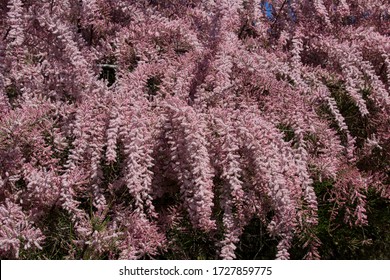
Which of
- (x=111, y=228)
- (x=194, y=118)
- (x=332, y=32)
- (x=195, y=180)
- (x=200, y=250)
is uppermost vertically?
(x=332, y=32)

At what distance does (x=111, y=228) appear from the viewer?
5.89 feet

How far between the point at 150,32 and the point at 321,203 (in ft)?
3.44

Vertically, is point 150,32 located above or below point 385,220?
Result: above

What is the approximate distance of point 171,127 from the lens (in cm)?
182

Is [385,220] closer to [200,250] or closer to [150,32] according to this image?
[200,250]

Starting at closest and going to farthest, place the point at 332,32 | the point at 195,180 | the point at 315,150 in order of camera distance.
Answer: the point at 195,180, the point at 315,150, the point at 332,32

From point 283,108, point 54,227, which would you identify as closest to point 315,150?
point 283,108

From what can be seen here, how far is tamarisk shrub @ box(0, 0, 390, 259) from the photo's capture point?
175 centimetres

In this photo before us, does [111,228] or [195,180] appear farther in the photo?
[111,228]

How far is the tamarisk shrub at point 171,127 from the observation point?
5.76ft

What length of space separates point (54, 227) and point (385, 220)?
4.65ft

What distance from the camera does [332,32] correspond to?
254cm

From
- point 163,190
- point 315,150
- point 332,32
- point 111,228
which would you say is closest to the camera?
point 111,228

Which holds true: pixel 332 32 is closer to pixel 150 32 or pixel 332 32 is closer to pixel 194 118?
pixel 150 32
